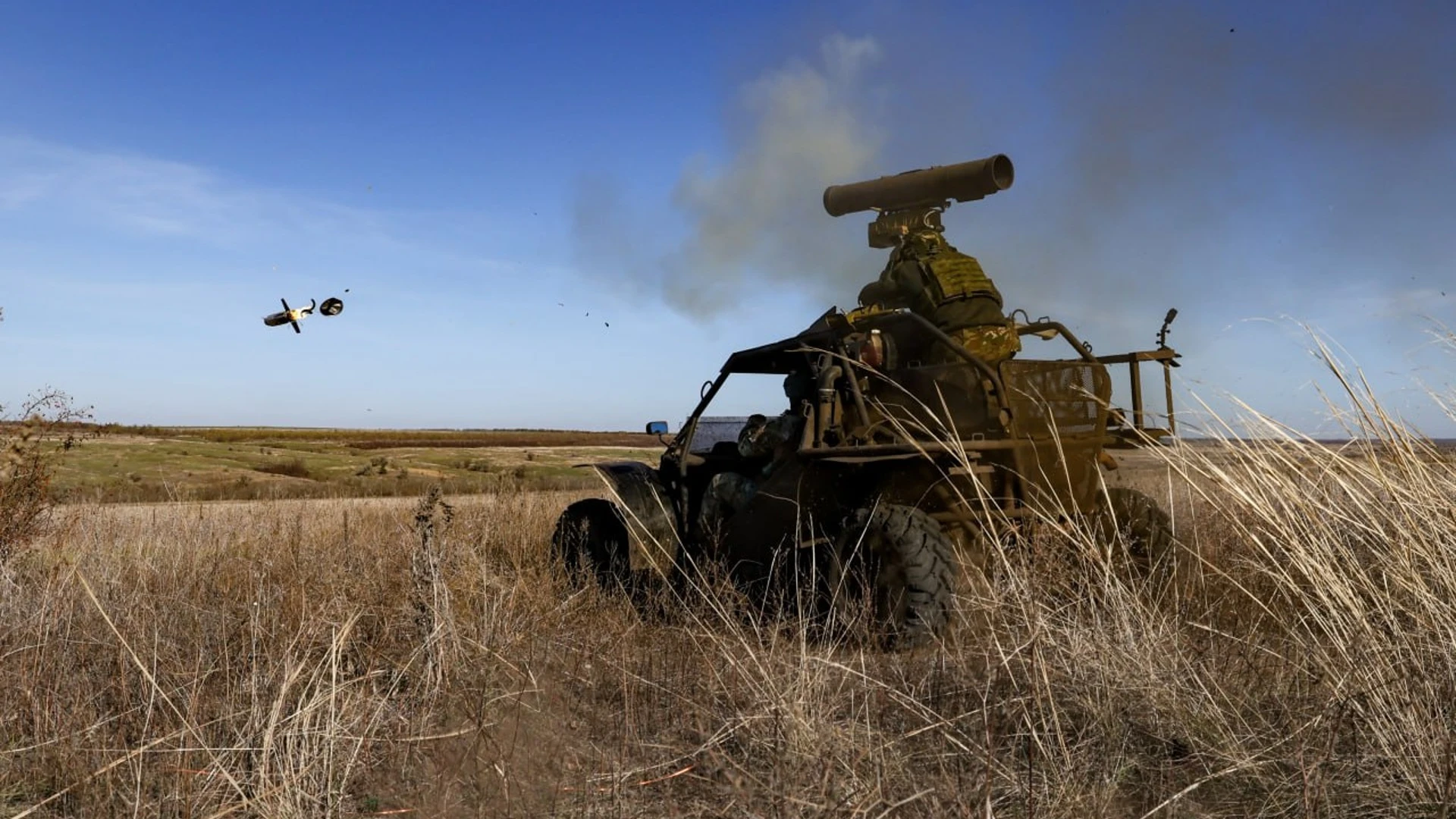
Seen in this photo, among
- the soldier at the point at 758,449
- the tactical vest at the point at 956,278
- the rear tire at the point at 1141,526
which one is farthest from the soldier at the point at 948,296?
the rear tire at the point at 1141,526

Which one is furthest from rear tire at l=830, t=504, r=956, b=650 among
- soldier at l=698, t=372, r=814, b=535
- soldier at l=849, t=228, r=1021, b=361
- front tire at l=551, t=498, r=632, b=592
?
front tire at l=551, t=498, r=632, b=592

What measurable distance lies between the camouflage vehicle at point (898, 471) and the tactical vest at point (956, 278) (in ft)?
1.04

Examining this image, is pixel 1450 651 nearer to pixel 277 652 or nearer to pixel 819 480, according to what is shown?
pixel 819 480

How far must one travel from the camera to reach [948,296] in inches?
238

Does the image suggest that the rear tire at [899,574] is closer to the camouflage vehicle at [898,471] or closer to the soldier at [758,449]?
the camouflage vehicle at [898,471]

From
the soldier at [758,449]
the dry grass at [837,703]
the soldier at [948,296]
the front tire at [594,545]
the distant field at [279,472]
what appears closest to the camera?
the dry grass at [837,703]

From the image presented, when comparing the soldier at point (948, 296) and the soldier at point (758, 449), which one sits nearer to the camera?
the soldier at point (948, 296)

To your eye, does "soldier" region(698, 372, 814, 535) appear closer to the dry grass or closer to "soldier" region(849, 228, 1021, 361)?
"soldier" region(849, 228, 1021, 361)

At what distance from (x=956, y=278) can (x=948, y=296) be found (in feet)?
0.48

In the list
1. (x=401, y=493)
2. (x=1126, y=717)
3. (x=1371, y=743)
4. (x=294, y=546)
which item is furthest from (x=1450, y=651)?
(x=401, y=493)

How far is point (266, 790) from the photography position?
2834mm

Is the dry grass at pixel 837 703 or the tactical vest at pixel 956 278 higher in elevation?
the tactical vest at pixel 956 278

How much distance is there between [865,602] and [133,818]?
8.81 ft

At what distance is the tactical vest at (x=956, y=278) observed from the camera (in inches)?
239
